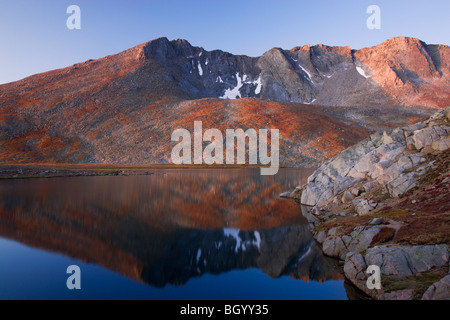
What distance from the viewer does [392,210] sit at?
2200 cm

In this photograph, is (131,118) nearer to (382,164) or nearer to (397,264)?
(382,164)

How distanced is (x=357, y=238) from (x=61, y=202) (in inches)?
1350

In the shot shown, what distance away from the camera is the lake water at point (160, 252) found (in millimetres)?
15594

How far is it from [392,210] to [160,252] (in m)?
16.7

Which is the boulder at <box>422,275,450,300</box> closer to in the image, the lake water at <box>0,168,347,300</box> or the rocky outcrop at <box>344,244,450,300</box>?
the rocky outcrop at <box>344,244,450,300</box>

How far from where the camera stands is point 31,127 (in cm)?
14600

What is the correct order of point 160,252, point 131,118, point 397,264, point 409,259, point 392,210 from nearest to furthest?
point 397,264
point 409,259
point 160,252
point 392,210
point 131,118

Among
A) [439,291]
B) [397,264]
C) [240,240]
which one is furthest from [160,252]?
[439,291]

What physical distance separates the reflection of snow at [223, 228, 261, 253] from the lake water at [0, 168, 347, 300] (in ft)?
0.29

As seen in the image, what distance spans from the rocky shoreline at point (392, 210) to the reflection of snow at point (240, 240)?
184 inches

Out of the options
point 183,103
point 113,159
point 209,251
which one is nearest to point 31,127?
point 113,159

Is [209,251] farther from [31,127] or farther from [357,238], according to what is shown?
[31,127]

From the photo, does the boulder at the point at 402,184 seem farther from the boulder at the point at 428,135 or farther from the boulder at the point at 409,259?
the boulder at the point at 409,259
